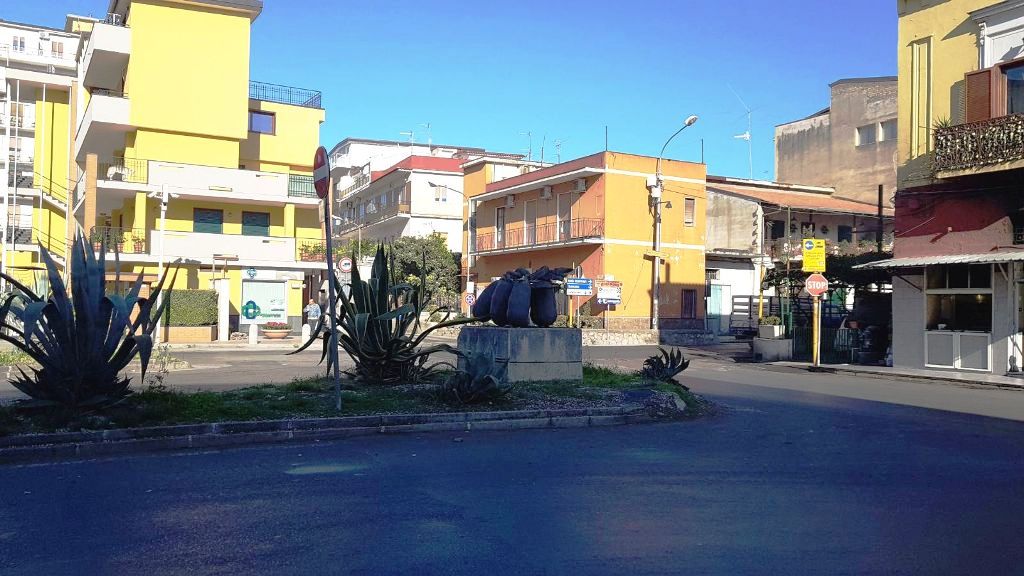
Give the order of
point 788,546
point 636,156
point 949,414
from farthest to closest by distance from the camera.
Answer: point 636,156, point 949,414, point 788,546

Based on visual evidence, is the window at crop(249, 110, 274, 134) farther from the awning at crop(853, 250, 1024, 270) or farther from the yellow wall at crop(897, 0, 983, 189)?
the awning at crop(853, 250, 1024, 270)

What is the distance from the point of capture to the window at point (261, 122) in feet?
136

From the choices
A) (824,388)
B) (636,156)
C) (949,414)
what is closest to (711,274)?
(636,156)

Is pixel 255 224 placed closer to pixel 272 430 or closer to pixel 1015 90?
pixel 1015 90

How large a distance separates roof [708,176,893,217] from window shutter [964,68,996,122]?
832 inches

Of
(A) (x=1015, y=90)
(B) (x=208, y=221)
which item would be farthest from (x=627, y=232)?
(A) (x=1015, y=90)

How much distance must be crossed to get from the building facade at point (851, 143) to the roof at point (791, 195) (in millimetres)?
1096

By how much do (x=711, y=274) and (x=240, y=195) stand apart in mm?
24554

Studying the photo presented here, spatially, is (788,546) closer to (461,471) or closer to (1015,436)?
(461,471)

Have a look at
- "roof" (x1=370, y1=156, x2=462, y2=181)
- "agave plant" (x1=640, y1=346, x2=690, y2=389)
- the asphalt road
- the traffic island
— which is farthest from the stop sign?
"roof" (x1=370, y1=156, x2=462, y2=181)

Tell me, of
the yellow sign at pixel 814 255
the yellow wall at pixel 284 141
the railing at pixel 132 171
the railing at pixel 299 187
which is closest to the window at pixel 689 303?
the yellow sign at pixel 814 255

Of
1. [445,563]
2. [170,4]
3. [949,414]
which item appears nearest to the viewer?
[445,563]

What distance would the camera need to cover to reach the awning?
1933 cm

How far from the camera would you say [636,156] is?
140 ft
